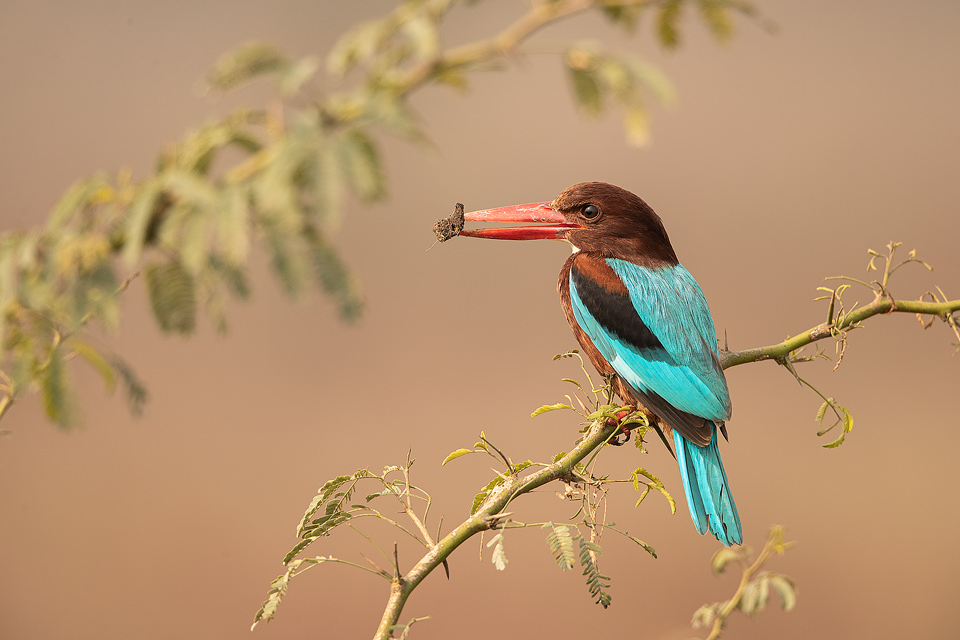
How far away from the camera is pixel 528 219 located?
5.77 ft

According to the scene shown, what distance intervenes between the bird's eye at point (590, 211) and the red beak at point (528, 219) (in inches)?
1.2

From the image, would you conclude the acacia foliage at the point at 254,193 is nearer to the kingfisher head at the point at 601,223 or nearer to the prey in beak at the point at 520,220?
the prey in beak at the point at 520,220

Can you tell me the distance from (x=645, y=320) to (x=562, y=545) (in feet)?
2.75

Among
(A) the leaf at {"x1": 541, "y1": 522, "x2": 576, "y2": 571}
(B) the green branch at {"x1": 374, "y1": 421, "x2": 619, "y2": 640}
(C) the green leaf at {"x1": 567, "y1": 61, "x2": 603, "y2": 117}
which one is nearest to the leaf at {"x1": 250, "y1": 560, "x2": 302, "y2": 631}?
(B) the green branch at {"x1": 374, "y1": 421, "x2": 619, "y2": 640}

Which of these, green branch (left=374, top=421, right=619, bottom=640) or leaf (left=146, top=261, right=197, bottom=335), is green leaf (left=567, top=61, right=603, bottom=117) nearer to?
leaf (left=146, top=261, right=197, bottom=335)

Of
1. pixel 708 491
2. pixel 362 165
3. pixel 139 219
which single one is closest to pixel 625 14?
pixel 362 165

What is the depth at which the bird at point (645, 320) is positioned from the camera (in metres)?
1.45

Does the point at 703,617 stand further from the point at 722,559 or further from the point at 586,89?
the point at 586,89

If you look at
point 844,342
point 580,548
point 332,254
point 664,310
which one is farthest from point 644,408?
point 332,254

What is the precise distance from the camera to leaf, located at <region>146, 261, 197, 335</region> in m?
0.56

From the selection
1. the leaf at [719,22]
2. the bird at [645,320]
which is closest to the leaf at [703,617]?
the leaf at [719,22]

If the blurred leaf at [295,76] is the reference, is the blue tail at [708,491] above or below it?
below

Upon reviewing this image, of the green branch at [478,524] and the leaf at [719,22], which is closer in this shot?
the leaf at [719,22]

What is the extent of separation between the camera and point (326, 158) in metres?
0.50
